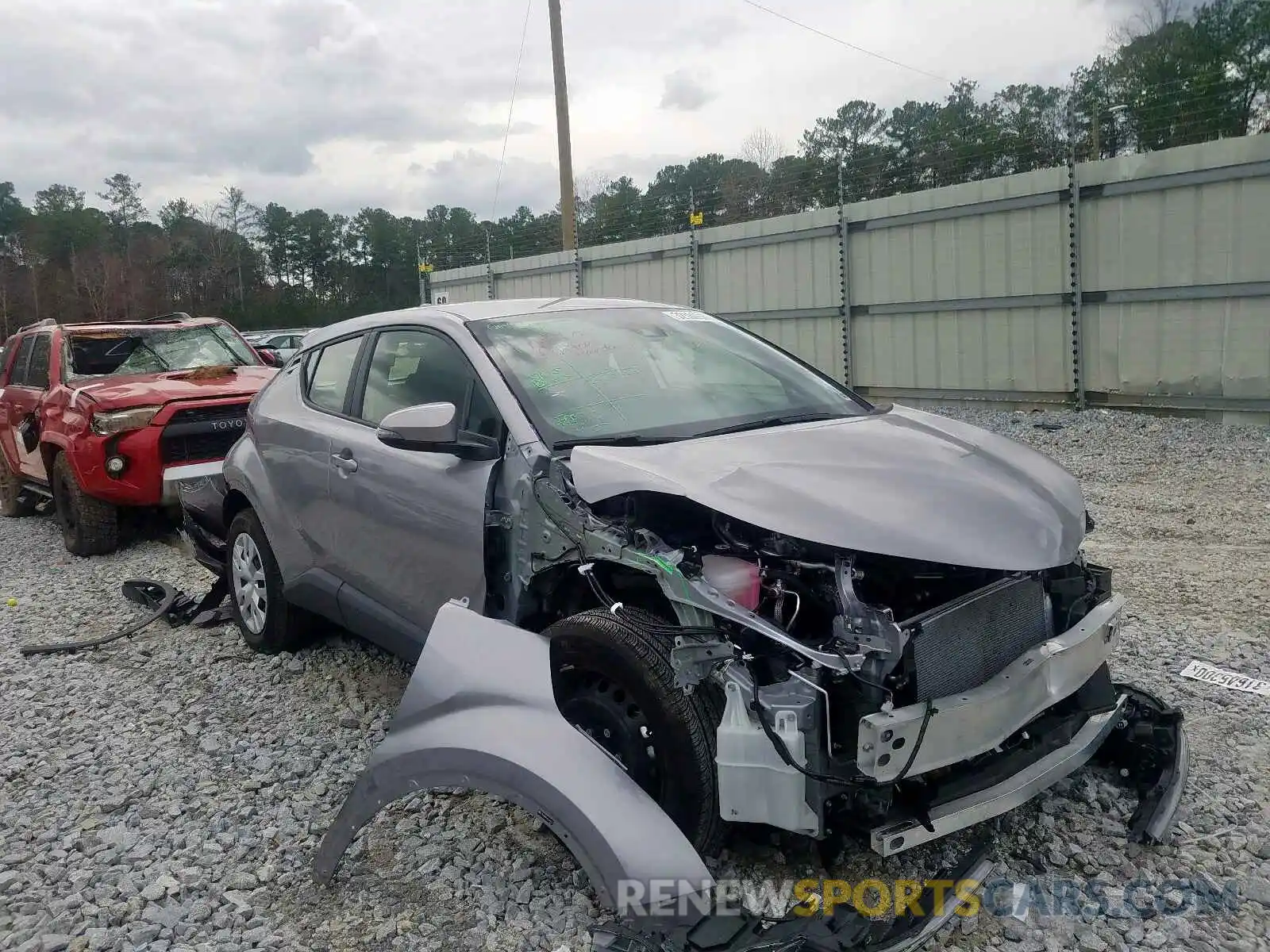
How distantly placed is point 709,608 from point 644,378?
1.27 metres

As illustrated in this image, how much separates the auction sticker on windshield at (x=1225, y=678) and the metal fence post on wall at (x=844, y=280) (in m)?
9.28

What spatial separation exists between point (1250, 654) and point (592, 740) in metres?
3.16

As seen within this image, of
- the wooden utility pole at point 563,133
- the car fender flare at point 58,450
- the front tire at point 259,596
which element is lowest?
the front tire at point 259,596

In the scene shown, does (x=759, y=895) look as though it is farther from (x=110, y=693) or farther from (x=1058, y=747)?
(x=110, y=693)

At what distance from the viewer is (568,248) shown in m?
18.0

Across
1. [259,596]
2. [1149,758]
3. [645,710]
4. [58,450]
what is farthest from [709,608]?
[58,450]

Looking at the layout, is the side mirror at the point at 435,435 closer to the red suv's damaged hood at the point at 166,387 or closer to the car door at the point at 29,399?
the red suv's damaged hood at the point at 166,387

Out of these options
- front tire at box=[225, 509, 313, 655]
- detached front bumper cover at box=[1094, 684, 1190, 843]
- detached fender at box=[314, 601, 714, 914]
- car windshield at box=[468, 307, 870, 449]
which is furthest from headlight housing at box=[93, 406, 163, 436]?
detached front bumper cover at box=[1094, 684, 1190, 843]

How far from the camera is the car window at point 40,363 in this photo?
829cm

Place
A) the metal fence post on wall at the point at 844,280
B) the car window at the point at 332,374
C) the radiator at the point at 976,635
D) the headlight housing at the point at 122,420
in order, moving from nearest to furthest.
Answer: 1. the radiator at the point at 976,635
2. the car window at the point at 332,374
3. the headlight housing at the point at 122,420
4. the metal fence post on wall at the point at 844,280

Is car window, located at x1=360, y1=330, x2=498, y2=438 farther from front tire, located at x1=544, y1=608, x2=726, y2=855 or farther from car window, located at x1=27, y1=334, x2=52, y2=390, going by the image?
car window, located at x1=27, y1=334, x2=52, y2=390

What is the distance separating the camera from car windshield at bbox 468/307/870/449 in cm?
330

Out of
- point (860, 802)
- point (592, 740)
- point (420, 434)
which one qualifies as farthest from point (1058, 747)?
point (420, 434)

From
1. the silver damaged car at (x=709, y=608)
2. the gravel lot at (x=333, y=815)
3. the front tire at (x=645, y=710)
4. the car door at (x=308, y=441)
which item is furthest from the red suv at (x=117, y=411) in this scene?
the front tire at (x=645, y=710)
